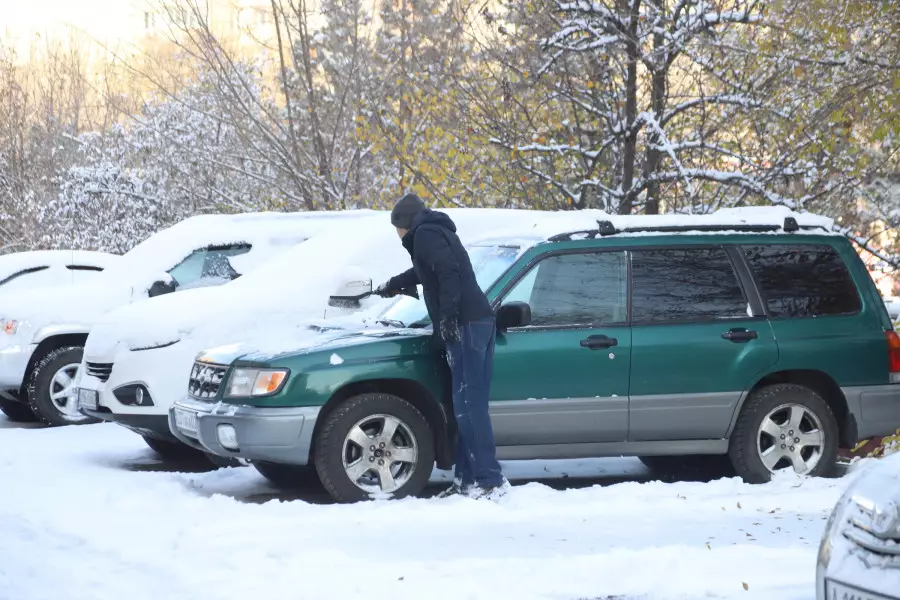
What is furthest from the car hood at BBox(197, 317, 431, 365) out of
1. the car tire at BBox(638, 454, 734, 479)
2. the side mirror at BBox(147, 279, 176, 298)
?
the side mirror at BBox(147, 279, 176, 298)

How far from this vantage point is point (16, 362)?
12266 millimetres

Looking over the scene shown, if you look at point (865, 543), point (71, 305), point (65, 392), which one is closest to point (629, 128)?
point (71, 305)

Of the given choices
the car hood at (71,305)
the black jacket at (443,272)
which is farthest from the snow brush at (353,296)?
the car hood at (71,305)

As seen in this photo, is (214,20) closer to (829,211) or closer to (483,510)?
(829,211)

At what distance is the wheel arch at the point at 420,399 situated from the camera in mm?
7863

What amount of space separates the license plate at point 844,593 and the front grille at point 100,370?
22.3 ft

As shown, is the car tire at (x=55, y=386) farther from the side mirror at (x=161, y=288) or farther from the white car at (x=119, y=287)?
the side mirror at (x=161, y=288)

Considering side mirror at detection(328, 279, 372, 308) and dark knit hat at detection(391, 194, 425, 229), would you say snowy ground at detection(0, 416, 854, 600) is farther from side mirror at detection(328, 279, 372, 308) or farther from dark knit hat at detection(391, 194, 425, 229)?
dark knit hat at detection(391, 194, 425, 229)

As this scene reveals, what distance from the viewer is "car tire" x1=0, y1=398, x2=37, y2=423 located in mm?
13531

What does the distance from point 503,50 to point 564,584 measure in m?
11.0

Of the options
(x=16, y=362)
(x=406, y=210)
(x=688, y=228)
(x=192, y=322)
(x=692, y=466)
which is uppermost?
(x=406, y=210)

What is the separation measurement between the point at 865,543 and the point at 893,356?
5041 millimetres

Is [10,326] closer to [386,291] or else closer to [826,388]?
[386,291]

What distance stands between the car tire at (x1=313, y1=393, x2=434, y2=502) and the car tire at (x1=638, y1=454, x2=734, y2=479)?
7.52 ft
